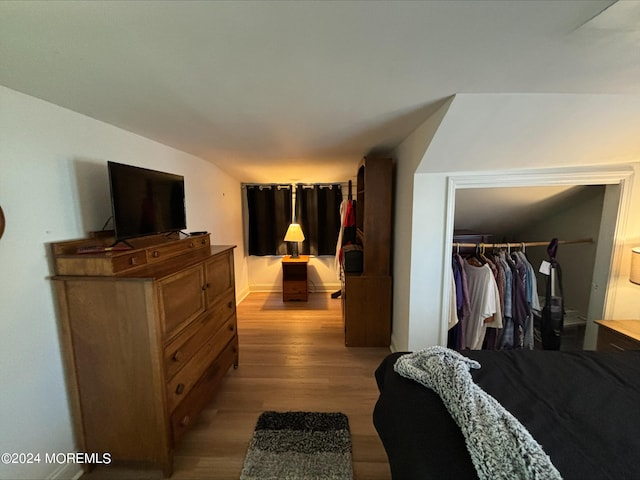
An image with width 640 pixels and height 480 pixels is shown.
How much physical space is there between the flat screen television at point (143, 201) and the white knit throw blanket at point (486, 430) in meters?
1.75

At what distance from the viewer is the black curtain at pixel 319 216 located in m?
4.34

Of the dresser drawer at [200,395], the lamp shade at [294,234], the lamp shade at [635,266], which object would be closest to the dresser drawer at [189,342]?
the dresser drawer at [200,395]

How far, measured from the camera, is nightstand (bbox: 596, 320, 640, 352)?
5.39ft

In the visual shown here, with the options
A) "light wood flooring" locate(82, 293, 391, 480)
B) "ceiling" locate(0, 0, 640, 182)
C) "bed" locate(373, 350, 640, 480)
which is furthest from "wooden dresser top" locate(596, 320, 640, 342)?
"light wood flooring" locate(82, 293, 391, 480)

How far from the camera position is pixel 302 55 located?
0.99 m

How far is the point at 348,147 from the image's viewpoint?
7.89 feet

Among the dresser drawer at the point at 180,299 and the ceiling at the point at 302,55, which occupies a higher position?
the ceiling at the point at 302,55

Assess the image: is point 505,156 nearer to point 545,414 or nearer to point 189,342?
point 545,414

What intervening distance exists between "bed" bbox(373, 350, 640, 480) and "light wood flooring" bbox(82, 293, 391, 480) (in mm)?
721

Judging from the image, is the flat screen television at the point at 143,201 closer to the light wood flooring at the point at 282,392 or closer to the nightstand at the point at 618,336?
the light wood flooring at the point at 282,392

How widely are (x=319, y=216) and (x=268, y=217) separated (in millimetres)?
905

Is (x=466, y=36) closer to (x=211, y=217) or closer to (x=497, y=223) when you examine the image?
(x=497, y=223)

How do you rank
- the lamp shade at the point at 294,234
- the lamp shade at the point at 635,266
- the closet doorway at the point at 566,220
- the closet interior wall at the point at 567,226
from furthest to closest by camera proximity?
the lamp shade at the point at 294,234 → the closet interior wall at the point at 567,226 → the closet doorway at the point at 566,220 → the lamp shade at the point at 635,266

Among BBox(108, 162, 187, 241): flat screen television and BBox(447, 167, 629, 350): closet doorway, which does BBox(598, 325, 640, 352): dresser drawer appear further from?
BBox(108, 162, 187, 241): flat screen television
